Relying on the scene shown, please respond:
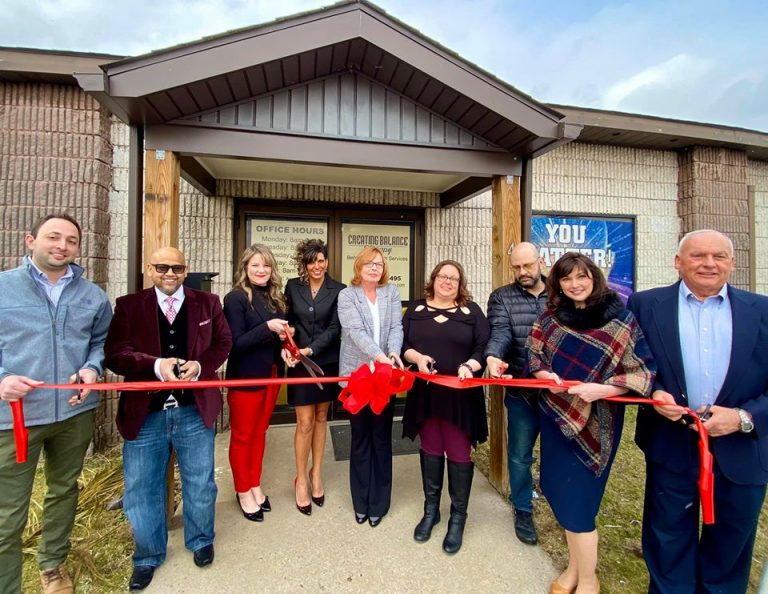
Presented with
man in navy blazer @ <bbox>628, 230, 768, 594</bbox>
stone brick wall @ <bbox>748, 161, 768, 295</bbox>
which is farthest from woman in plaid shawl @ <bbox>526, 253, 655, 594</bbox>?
stone brick wall @ <bbox>748, 161, 768, 295</bbox>

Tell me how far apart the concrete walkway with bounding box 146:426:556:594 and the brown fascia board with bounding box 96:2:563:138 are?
2974 millimetres

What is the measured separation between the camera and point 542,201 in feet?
17.8

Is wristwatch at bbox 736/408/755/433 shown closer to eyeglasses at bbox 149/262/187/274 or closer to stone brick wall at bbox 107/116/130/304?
eyeglasses at bbox 149/262/187/274

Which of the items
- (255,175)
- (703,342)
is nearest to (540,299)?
(703,342)

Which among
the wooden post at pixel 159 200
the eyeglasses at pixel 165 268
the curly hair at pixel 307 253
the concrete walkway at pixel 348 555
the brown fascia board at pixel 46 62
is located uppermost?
the brown fascia board at pixel 46 62

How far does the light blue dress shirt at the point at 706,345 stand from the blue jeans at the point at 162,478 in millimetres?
2695

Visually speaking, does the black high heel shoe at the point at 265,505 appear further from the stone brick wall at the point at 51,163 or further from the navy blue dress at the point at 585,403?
the stone brick wall at the point at 51,163

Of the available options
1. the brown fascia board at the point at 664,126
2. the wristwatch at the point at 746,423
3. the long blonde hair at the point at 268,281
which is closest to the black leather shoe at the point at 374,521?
the long blonde hair at the point at 268,281

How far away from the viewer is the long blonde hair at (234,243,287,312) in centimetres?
280

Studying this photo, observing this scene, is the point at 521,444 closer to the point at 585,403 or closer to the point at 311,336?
the point at 585,403

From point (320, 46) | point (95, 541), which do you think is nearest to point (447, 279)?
point (320, 46)

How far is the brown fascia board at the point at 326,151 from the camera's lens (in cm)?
281

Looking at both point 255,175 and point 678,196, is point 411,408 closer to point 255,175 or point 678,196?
point 255,175

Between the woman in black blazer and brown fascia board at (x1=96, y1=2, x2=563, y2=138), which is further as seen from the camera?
the woman in black blazer
